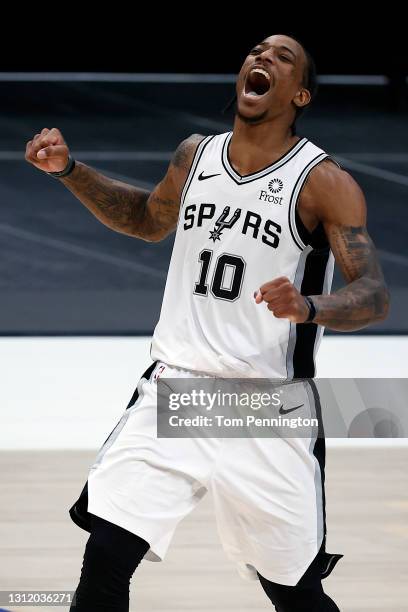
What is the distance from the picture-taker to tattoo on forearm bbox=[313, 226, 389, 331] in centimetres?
280

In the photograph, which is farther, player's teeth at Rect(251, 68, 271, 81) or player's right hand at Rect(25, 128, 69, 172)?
player's right hand at Rect(25, 128, 69, 172)

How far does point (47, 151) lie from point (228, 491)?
0.96 m

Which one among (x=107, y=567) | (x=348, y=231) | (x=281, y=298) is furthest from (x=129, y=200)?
(x=107, y=567)

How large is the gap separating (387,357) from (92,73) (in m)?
4.81

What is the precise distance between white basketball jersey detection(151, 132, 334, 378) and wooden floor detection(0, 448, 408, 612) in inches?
42.9

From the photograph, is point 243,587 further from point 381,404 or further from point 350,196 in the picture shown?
point 381,404

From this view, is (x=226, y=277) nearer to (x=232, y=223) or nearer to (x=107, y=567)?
(x=232, y=223)

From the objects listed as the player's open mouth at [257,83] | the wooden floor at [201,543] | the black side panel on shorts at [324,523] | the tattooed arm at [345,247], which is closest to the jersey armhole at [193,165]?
the player's open mouth at [257,83]

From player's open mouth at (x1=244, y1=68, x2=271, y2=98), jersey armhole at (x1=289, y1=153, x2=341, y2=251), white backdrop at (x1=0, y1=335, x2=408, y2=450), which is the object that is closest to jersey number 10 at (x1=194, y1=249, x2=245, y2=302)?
jersey armhole at (x1=289, y1=153, x2=341, y2=251)

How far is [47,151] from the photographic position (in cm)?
327

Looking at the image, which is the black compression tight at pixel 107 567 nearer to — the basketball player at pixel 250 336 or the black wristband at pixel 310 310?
the basketball player at pixel 250 336

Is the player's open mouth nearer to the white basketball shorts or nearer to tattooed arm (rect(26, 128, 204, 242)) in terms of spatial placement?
tattooed arm (rect(26, 128, 204, 242))

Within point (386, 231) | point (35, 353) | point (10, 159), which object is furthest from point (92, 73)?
point (35, 353)

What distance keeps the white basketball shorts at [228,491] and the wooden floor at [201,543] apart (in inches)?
36.9
